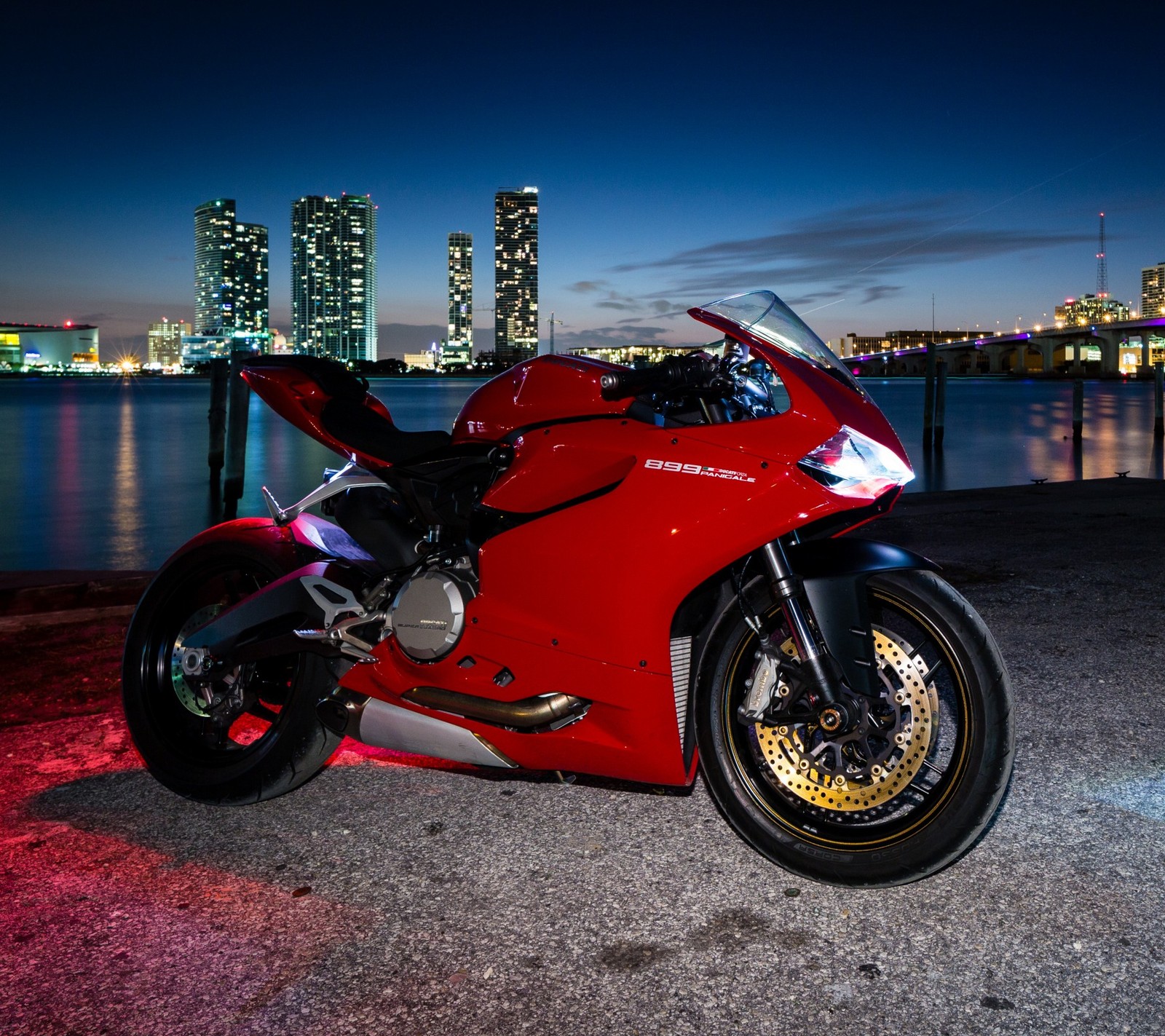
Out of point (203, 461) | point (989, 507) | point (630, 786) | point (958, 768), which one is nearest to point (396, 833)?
point (630, 786)

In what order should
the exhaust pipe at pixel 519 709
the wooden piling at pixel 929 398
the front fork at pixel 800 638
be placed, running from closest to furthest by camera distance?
1. the front fork at pixel 800 638
2. the exhaust pipe at pixel 519 709
3. the wooden piling at pixel 929 398

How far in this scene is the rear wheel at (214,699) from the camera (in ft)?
10.4

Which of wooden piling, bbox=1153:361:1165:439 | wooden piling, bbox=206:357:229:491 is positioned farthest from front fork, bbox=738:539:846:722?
wooden piling, bbox=1153:361:1165:439

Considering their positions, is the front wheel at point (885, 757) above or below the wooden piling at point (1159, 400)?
below

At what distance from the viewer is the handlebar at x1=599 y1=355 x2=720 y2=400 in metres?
2.52

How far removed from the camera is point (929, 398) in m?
28.0

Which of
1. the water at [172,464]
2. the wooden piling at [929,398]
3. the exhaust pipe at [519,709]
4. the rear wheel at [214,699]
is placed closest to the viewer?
the exhaust pipe at [519,709]

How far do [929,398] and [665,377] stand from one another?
89.5 ft

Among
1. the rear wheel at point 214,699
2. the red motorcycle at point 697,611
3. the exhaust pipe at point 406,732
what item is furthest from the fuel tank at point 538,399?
the rear wheel at point 214,699

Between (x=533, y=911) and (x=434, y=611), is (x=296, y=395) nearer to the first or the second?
(x=434, y=611)

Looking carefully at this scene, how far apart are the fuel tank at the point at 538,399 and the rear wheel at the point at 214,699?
37.2 inches

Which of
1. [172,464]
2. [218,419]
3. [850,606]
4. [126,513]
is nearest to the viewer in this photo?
[850,606]

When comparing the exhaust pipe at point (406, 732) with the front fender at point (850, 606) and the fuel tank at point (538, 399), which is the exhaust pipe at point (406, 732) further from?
the front fender at point (850, 606)

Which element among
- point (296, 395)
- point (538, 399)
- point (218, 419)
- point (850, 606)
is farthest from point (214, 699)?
point (218, 419)
